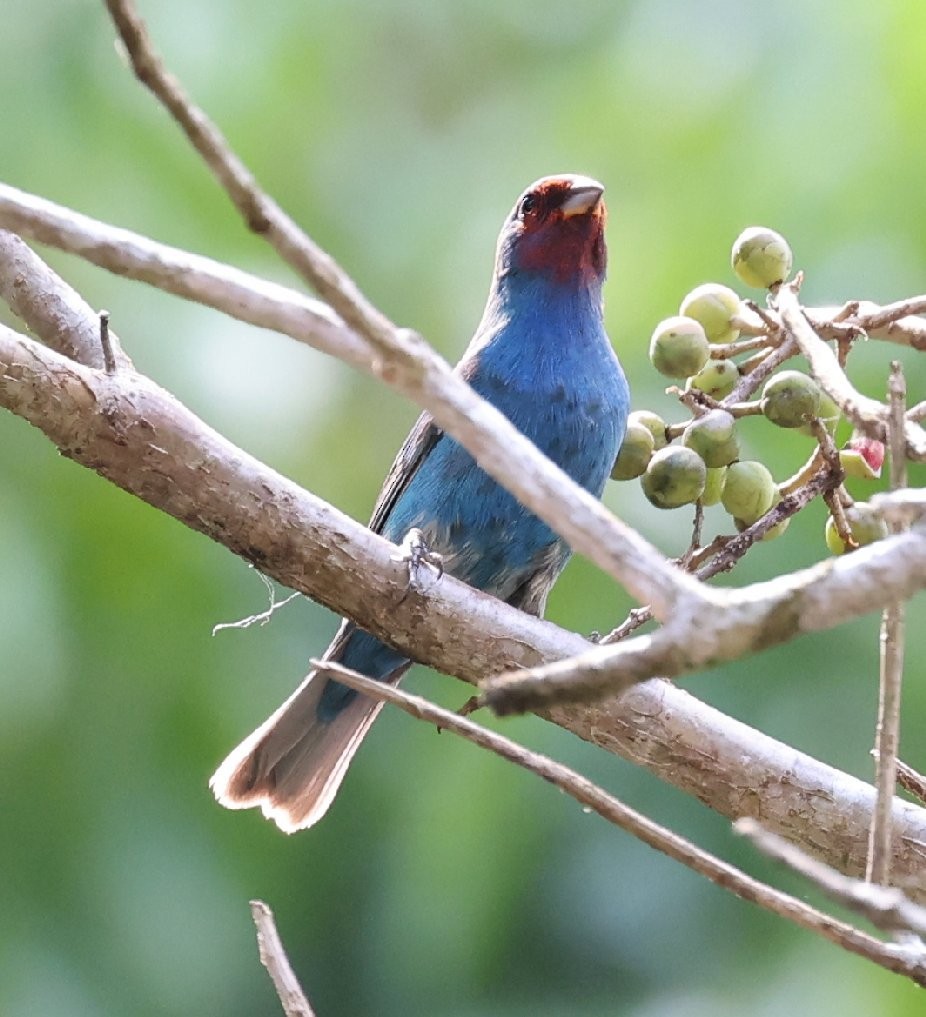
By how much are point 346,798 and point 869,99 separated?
2.76 m

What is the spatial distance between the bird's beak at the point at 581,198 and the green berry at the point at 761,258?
139cm

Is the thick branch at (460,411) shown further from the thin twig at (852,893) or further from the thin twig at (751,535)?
the thin twig at (751,535)

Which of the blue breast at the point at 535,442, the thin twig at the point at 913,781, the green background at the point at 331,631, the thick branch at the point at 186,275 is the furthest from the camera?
the green background at the point at 331,631

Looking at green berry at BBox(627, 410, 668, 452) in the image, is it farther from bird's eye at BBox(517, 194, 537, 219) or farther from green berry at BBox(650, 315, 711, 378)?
bird's eye at BBox(517, 194, 537, 219)

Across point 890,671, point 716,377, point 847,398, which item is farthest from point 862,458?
point 890,671

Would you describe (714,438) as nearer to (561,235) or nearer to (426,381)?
(426,381)

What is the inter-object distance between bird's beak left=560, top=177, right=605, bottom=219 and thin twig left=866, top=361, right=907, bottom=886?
2507 mm

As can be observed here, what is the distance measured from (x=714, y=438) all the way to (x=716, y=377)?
22 centimetres

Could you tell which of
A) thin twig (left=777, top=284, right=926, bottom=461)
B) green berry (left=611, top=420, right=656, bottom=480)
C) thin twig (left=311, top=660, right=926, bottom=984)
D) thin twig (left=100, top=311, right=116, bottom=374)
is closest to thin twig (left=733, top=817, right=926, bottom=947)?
thin twig (left=311, top=660, right=926, bottom=984)

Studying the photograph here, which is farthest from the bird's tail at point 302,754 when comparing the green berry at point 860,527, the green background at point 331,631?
the green berry at point 860,527

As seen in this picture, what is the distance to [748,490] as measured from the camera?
2.34 meters

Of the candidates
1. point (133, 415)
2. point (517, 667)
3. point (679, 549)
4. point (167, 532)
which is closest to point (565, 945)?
point (679, 549)

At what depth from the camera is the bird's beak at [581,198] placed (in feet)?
12.4

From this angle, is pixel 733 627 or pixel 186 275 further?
pixel 186 275
